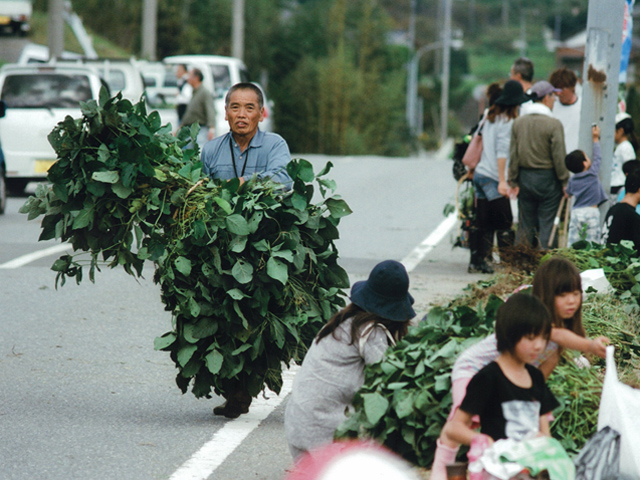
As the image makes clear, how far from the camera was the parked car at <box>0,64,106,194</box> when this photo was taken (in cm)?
1616

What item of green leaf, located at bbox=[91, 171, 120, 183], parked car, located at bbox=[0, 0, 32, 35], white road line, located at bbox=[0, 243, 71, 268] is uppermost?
parked car, located at bbox=[0, 0, 32, 35]

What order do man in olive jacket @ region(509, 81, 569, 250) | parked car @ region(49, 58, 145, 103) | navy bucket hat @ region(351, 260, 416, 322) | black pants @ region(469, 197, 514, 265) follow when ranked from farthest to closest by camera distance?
1. parked car @ region(49, 58, 145, 103)
2. black pants @ region(469, 197, 514, 265)
3. man in olive jacket @ region(509, 81, 569, 250)
4. navy bucket hat @ region(351, 260, 416, 322)

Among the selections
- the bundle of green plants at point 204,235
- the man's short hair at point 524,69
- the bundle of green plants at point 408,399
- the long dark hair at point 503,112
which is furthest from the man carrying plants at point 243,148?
the man's short hair at point 524,69

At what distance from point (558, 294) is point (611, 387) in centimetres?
47

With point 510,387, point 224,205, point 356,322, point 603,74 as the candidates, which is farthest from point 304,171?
point 603,74

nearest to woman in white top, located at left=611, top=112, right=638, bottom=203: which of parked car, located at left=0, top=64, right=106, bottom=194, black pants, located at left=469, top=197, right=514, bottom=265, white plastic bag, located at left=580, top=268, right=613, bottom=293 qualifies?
black pants, located at left=469, top=197, right=514, bottom=265

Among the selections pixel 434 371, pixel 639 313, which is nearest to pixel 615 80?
pixel 639 313

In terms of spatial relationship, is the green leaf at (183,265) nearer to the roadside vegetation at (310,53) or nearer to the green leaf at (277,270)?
the green leaf at (277,270)

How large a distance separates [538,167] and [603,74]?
3.44ft

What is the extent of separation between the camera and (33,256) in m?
11.7

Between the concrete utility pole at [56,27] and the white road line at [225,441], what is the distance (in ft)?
71.8

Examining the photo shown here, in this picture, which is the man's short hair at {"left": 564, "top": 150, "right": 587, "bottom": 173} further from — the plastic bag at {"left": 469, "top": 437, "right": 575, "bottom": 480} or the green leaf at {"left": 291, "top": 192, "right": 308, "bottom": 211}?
the plastic bag at {"left": 469, "top": 437, "right": 575, "bottom": 480}

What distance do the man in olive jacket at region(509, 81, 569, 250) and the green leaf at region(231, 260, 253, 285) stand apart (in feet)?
14.7

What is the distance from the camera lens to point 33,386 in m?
6.70
